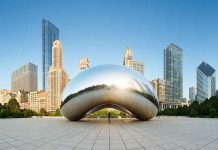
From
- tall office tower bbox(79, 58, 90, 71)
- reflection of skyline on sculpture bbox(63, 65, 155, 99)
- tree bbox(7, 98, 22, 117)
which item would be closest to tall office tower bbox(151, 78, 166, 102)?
tall office tower bbox(79, 58, 90, 71)

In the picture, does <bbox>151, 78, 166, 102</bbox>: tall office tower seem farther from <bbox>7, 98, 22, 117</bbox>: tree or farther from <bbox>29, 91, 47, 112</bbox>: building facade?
<bbox>7, 98, 22, 117</bbox>: tree

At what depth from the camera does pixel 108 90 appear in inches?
774

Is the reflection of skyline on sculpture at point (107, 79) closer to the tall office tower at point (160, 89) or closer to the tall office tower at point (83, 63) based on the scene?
the tall office tower at point (83, 63)

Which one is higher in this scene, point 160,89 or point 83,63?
point 83,63

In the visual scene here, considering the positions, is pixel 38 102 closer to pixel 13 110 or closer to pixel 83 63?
pixel 83 63

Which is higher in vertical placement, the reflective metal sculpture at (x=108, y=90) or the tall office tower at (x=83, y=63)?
the tall office tower at (x=83, y=63)

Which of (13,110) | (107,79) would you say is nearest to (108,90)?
(107,79)

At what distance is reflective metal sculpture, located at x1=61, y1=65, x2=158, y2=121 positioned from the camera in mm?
19734

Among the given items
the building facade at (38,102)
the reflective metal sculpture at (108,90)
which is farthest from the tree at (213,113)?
the building facade at (38,102)

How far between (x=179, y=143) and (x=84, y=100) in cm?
1085

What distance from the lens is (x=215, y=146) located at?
9.81 m

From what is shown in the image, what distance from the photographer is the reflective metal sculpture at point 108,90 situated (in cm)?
1973

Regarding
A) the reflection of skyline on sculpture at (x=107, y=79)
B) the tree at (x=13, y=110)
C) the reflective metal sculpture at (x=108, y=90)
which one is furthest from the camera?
the tree at (x=13, y=110)

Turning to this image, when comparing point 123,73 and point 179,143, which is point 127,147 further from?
point 123,73
